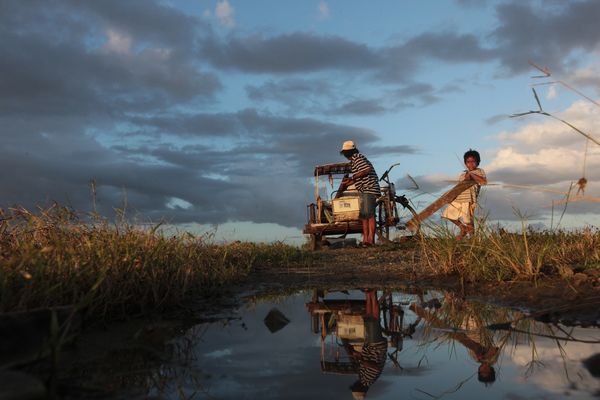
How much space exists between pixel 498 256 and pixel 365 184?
25.0 feet

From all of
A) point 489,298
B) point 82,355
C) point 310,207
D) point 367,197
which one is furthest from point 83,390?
point 310,207

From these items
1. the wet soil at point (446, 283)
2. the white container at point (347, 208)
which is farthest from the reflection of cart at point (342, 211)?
the wet soil at point (446, 283)

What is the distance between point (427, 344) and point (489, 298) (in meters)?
1.73

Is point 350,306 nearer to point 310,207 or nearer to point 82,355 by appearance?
point 82,355

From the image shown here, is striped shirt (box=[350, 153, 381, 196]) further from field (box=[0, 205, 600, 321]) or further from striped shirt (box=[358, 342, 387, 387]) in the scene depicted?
striped shirt (box=[358, 342, 387, 387])

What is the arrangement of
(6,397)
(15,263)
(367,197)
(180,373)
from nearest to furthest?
(6,397)
(180,373)
(15,263)
(367,197)

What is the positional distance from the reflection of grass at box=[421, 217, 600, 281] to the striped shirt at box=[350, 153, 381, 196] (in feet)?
20.7

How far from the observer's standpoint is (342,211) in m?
13.9

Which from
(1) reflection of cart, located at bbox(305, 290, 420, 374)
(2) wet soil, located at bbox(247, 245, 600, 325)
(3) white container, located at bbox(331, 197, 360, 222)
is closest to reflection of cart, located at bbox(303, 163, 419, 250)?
(3) white container, located at bbox(331, 197, 360, 222)

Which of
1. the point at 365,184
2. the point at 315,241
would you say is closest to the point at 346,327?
the point at 365,184

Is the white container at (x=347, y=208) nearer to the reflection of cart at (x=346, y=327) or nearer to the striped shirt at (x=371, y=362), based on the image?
the reflection of cart at (x=346, y=327)

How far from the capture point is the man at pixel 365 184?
12102 mm

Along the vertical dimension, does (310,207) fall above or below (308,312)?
above

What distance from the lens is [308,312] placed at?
3.98m
